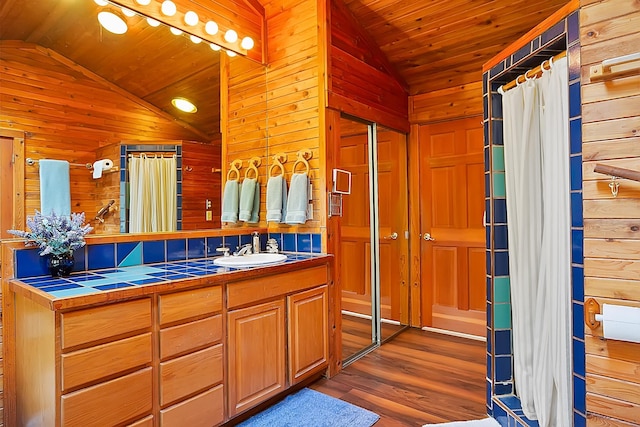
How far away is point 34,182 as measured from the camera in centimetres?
181

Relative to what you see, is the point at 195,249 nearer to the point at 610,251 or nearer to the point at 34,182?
the point at 34,182

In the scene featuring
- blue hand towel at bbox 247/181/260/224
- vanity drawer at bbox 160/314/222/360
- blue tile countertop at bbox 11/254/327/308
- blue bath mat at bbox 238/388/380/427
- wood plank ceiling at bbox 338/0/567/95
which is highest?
wood plank ceiling at bbox 338/0/567/95

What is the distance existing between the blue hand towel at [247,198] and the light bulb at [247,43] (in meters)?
1.01

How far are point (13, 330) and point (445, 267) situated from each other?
318 cm

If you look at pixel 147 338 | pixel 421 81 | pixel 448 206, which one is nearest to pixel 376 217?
pixel 448 206

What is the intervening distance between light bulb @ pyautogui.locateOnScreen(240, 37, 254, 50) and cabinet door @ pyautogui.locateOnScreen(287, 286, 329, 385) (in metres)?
1.88

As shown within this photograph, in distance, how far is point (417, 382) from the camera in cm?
252

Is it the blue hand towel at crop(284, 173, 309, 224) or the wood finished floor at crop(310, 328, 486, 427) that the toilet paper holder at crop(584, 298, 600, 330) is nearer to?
the wood finished floor at crop(310, 328, 486, 427)

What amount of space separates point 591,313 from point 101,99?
2.51 meters

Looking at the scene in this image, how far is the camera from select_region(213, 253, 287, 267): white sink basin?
216 cm

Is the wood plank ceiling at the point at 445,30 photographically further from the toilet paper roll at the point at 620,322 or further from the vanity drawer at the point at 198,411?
the vanity drawer at the point at 198,411

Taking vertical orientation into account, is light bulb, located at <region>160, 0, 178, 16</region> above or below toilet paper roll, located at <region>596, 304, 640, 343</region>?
above

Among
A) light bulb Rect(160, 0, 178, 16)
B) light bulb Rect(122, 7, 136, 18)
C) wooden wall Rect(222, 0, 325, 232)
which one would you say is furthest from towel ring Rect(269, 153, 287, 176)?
light bulb Rect(122, 7, 136, 18)

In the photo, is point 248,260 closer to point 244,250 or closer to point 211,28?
point 244,250
